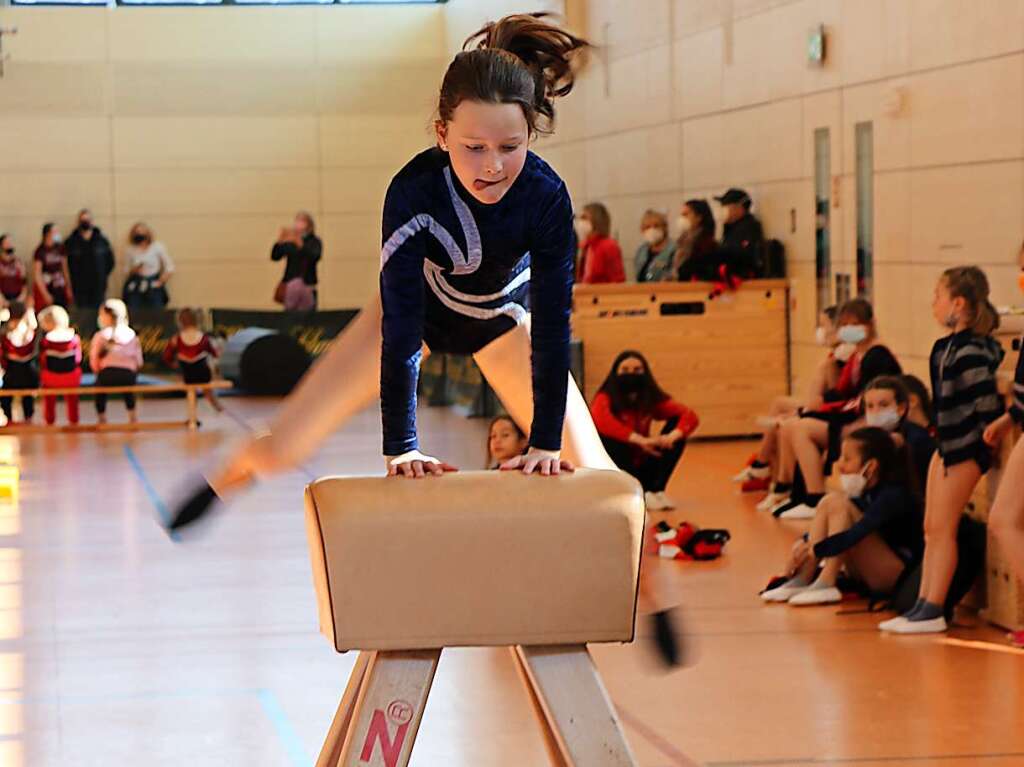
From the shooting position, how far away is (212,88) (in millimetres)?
21188

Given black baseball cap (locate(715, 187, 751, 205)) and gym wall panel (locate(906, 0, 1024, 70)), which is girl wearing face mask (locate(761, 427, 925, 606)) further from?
black baseball cap (locate(715, 187, 751, 205))

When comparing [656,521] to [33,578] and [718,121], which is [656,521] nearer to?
[33,578]

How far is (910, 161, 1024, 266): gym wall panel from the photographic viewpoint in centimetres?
846

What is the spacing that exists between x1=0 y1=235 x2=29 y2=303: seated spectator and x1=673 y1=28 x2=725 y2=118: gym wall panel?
362 inches

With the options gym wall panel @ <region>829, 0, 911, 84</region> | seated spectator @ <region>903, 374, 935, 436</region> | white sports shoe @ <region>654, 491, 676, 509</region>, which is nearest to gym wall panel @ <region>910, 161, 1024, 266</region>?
gym wall panel @ <region>829, 0, 911, 84</region>

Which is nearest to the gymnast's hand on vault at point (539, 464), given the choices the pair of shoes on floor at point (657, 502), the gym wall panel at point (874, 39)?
the pair of shoes on floor at point (657, 502)

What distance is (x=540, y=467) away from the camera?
120 inches

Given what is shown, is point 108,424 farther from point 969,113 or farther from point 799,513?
point 969,113

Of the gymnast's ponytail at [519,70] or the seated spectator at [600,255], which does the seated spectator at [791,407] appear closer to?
the seated spectator at [600,255]

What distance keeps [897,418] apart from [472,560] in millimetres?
4391

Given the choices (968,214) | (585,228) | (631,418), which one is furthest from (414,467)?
(585,228)

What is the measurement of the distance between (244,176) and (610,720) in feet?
62.6

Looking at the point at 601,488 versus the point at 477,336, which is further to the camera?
the point at 477,336

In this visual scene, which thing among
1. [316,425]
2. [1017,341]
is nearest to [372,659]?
[316,425]
